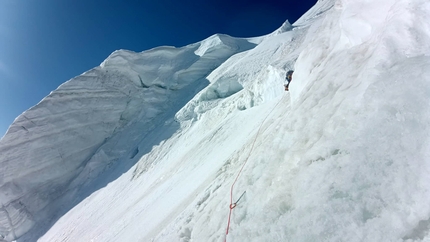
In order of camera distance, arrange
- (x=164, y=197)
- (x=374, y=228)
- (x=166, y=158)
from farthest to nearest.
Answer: (x=166, y=158), (x=164, y=197), (x=374, y=228)

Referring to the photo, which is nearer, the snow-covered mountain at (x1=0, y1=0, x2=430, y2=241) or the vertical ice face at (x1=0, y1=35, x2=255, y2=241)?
the snow-covered mountain at (x1=0, y1=0, x2=430, y2=241)

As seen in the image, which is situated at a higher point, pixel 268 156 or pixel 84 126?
pixel 84 126

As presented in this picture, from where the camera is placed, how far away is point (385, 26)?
321cm

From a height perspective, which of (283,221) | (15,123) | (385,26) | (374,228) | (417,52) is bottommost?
(374,228)

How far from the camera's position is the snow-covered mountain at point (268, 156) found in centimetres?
216

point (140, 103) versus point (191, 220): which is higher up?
point (140, 103)

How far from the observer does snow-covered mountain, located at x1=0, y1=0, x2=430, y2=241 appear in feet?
7.10

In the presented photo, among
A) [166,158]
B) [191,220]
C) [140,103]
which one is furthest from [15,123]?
[191,220]

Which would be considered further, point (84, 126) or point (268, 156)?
point (84, 126)

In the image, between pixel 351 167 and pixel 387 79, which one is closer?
pixel 351 167

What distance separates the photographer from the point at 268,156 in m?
3.71

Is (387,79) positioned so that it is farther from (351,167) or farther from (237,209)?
(237,209)

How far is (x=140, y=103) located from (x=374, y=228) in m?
19.8

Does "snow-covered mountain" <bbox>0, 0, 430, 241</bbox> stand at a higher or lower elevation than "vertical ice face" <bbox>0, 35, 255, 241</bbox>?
lower
